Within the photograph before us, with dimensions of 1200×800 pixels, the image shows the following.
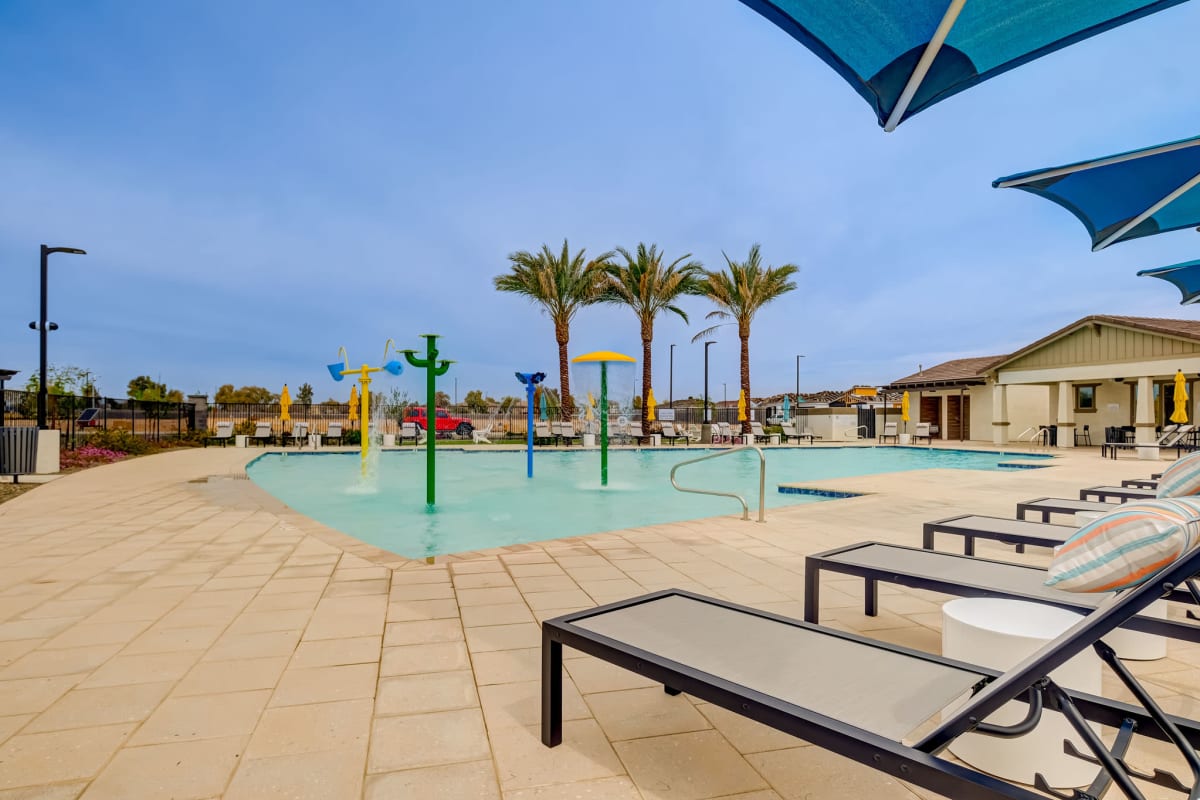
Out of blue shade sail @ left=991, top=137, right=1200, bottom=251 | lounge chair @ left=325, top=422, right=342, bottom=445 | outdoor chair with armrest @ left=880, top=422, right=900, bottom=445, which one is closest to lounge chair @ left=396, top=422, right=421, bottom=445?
lounge chair @ left=325, top=422, right=342, bottom=445

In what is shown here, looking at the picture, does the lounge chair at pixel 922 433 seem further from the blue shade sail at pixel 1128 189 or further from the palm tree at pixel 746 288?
the blue shade sail at pixel 1128 189

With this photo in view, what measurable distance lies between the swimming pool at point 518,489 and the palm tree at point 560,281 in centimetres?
564

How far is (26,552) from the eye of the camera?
4.75m

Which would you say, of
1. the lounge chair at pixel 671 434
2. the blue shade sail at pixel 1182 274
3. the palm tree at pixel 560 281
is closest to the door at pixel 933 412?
the lounge chair at pixel 671 434

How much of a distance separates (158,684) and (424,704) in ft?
3.60

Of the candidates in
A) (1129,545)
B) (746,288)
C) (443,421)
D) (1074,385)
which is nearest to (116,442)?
(443,421)

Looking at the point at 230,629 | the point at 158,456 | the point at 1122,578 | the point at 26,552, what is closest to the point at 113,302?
the point at 158,456

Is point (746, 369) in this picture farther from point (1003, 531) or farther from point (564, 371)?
point (1003, 531)

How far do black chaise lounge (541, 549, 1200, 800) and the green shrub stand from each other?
691 inches

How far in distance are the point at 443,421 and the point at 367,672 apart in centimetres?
2242

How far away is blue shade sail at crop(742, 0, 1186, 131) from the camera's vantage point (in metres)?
2.71

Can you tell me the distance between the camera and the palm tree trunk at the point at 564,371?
72.8 feet

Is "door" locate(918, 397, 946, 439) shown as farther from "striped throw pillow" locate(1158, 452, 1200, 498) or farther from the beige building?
"striped throw pillow" locate(1158, 452, 1200, 498)

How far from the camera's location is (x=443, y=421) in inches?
958
